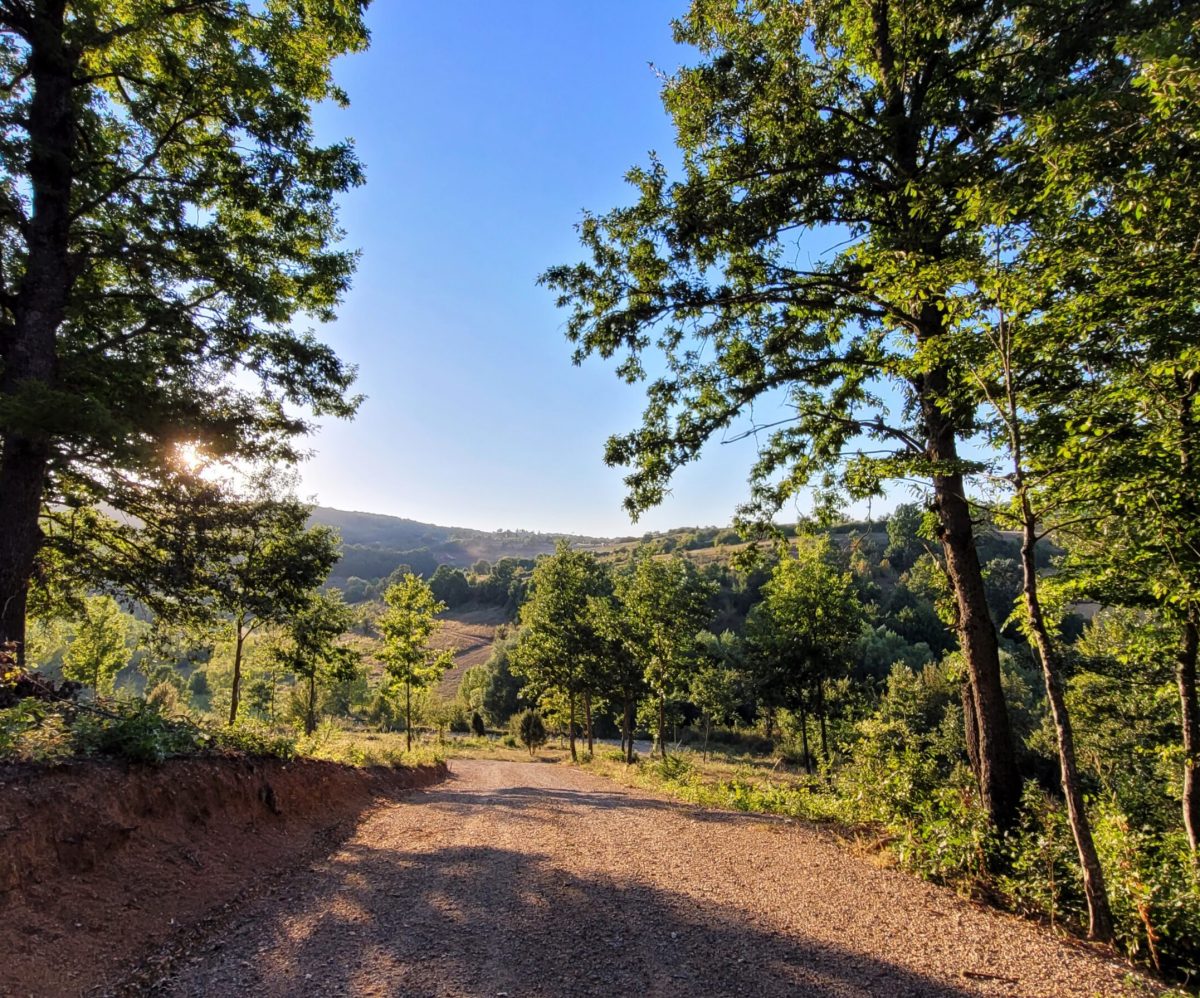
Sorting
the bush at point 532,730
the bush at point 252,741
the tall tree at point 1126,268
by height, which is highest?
the tall tree at point 1126,268

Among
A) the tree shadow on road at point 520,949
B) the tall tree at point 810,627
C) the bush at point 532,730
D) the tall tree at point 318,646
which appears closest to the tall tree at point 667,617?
the tall tree at point 810,627

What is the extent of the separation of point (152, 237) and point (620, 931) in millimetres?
10898

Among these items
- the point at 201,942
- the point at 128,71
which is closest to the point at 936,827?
the point at 201,942

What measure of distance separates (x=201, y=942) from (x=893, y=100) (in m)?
11.4

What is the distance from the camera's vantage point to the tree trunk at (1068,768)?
4410 millimetres

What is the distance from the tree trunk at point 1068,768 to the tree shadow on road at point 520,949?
1.73 meters

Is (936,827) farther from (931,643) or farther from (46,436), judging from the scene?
(931,643)

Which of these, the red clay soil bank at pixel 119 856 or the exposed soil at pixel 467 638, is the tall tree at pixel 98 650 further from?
the exposed soil at pixel 467 638

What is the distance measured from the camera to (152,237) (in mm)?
8625

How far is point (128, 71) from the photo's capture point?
858 cm

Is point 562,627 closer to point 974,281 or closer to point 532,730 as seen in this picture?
point 532,730

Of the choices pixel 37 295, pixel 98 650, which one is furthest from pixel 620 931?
pixel 98 650

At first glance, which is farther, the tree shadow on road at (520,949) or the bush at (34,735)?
the bush at (34,735)

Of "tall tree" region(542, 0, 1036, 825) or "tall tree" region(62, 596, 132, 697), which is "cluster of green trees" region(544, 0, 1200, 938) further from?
"tall tree" region(62, 596, 132, 697)
